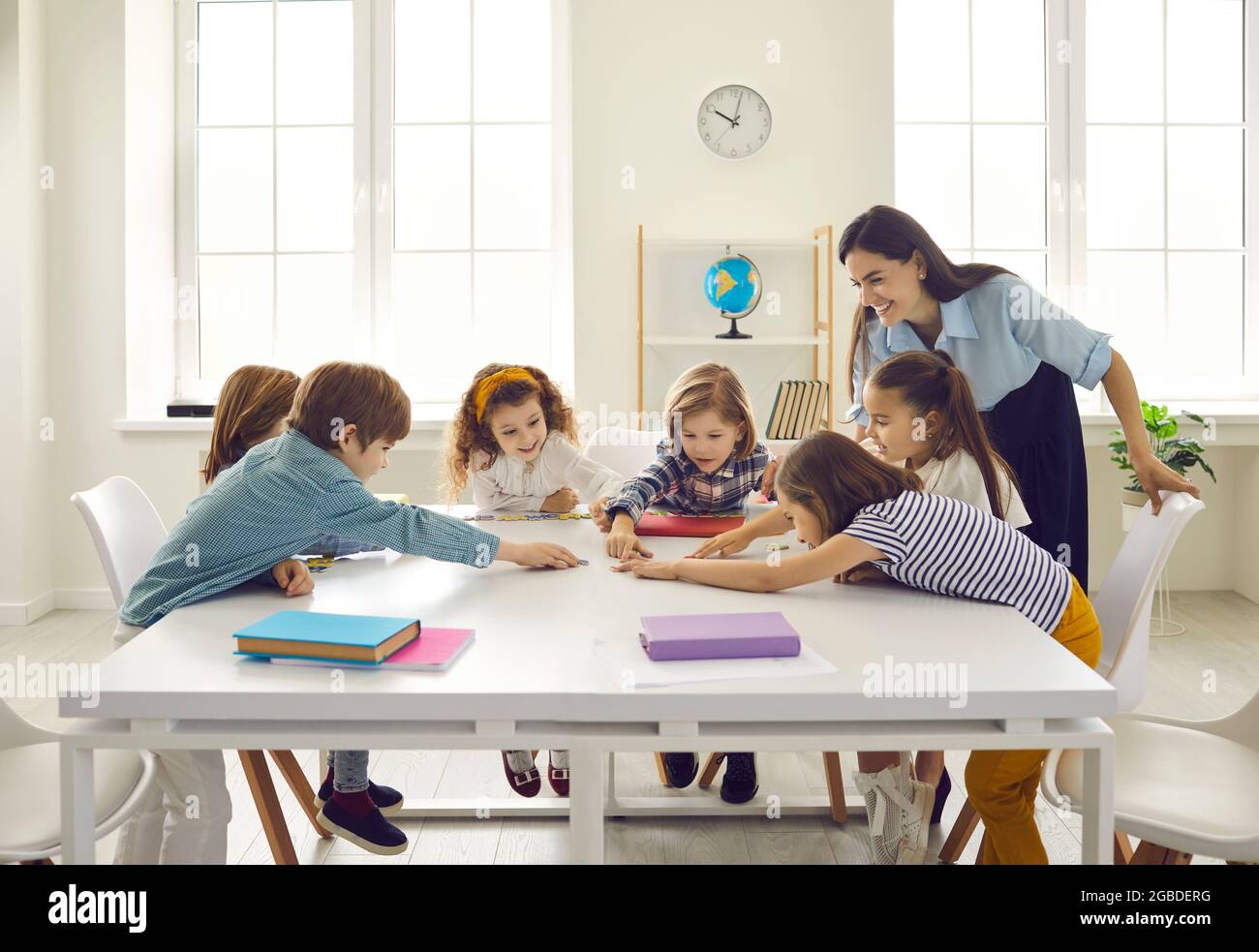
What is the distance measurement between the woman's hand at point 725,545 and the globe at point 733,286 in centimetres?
208

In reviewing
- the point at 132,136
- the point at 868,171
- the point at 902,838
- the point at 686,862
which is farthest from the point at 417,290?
the point at 902,838

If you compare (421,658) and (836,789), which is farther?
(836,789)

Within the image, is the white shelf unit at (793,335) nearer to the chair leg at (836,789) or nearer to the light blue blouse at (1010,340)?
the light blue blouse at (1010,340)

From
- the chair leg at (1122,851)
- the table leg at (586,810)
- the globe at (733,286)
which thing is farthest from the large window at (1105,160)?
the table leg at (586,810)

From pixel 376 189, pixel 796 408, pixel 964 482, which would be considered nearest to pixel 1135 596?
pixel 964 482

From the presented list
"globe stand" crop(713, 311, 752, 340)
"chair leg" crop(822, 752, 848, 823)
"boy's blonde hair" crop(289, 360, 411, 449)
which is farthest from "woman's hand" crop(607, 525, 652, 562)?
"globe stand" crop(713, 311, 752, 340)

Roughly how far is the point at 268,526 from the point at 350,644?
19.7 inches

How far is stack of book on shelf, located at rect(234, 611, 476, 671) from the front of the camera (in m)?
1.25

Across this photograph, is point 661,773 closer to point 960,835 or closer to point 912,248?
point 960,835

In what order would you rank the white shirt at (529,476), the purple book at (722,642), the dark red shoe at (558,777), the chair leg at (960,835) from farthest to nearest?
the white shirt at (529,476) → the dark red shoe at (558,777) → the chair leg at (960,835) → the purple book at (722,642)

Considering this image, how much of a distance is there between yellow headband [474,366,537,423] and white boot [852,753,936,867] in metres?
1.18

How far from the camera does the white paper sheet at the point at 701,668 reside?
1218 millimetres

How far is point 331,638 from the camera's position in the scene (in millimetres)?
1264

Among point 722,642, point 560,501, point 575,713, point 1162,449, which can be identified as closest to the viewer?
point 575,713
